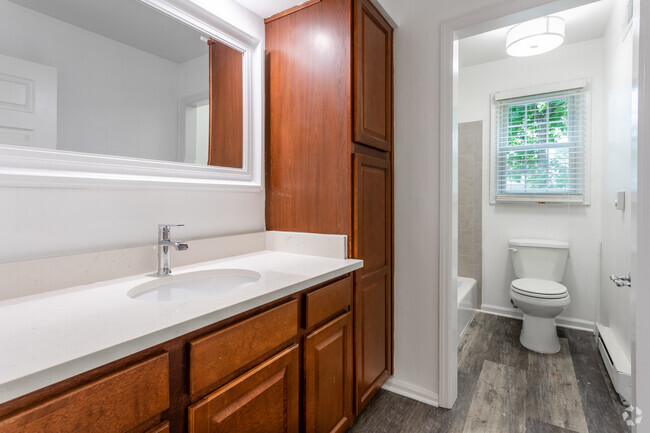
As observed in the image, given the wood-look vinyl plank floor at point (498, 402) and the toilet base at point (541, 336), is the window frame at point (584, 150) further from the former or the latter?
the wood-look vinyl plank floor at point (498, 402)

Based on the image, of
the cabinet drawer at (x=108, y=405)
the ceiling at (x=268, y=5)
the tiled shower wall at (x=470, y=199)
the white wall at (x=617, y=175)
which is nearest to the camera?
the cabinet drawer at (x=108, y=405)

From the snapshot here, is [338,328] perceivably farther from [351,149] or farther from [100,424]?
[100,424]

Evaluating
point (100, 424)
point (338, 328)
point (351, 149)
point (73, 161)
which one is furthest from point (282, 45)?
point (100, 424)

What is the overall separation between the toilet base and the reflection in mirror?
247 centimetres

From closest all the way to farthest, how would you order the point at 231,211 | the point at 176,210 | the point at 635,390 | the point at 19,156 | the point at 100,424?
the point at 100,424 < the point at 19,156 < the point at 635,390 < the point at 176,210 < the point at 231,211

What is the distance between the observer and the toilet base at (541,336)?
96.3 inches

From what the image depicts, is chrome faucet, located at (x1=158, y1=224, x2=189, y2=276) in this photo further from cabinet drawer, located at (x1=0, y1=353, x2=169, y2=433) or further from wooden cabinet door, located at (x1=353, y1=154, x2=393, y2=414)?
wooden cabinet door, located at (x1=353, y1=154, x2=393, y2=414)

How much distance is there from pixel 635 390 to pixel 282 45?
7.11 ft

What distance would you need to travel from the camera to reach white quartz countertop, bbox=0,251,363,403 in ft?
1.84

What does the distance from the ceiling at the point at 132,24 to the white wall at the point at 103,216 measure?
0.26 meters

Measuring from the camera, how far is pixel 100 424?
2.05ft

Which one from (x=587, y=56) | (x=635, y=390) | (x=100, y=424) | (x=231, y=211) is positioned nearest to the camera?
(x=100, y=424)

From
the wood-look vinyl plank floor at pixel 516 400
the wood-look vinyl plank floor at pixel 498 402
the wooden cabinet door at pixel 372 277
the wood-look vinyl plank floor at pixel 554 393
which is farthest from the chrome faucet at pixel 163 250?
the wood-look vinyl plank floor at pixel 554 393

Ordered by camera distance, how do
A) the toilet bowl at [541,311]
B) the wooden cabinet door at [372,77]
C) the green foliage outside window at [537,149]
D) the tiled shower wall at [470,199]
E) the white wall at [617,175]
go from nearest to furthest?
the wooden cabinet door at [372,77]
the white wall at [617,175]
the toilet bowl at [541,311]
the green foliage outside window at [537,149]
the tiled shower wall at [470,199]
